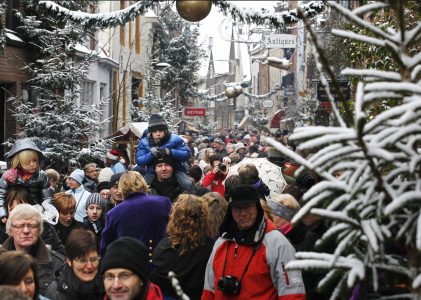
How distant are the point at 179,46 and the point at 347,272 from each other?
40.3m

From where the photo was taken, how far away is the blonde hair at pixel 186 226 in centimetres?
636

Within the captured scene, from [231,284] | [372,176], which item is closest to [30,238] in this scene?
[231,284]

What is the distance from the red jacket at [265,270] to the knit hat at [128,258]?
3.44 feet

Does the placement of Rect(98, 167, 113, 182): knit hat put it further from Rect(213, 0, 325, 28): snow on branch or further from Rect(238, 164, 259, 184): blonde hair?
Rect(213, 0, 325, 28): snow on branch

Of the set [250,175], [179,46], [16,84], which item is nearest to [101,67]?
[16,84]

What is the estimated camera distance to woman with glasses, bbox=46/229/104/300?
5473mm

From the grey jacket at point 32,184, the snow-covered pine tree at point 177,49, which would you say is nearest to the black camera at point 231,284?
the grey jacket at point 32,184

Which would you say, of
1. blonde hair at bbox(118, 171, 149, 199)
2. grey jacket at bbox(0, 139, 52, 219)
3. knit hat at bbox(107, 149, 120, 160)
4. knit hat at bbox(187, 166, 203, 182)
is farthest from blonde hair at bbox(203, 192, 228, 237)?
knit hat at bbox(107, 149, 120, 160)

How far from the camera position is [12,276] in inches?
179

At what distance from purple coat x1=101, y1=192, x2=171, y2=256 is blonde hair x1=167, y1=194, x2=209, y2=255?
48.8 inches

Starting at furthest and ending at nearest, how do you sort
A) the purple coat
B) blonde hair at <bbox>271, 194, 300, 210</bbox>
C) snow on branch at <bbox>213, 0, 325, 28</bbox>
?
snow on branch at <bbox>213, 0, 325, 28</bbox> < the purple coat < blonde hair at <bbox>271, 194, 300, 210</bbox>

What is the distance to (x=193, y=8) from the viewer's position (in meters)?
6.27

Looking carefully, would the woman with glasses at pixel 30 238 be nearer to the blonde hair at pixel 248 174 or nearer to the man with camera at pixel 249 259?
the man with camera at pixel 249 259

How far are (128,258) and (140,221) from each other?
293cm
